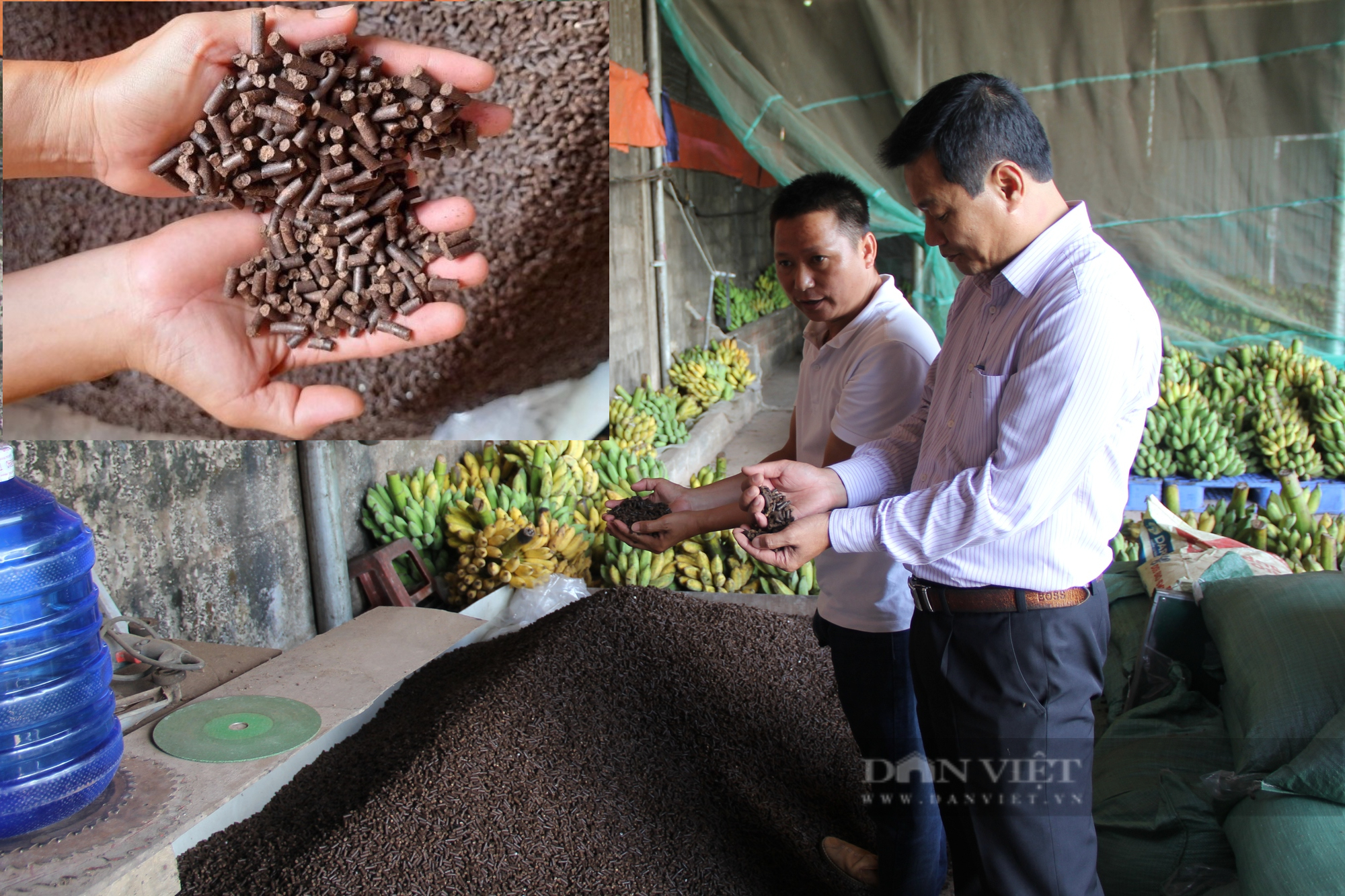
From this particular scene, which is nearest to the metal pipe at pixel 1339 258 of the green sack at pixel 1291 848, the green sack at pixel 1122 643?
the green sack at pixel 1122 643

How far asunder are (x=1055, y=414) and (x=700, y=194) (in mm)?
4499

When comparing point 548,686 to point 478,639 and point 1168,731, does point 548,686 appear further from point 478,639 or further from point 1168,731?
point 1168,731

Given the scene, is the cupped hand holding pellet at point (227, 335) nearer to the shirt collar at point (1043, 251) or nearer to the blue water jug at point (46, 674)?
the blue water jug at point (46, 674)

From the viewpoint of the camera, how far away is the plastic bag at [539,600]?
9.59ft

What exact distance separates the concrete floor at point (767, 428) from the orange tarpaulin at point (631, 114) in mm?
1435

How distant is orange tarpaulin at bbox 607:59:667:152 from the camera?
3.88 metres

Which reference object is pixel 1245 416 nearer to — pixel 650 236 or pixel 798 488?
pixel 650 236

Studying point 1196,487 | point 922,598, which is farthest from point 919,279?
point 922,598

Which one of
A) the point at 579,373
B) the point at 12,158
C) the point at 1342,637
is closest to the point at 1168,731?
the point at 1342,637

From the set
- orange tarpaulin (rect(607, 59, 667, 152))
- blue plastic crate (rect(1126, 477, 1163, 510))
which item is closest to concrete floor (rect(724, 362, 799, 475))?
orange tarpaulin (rect(607, 59, 667, 152))

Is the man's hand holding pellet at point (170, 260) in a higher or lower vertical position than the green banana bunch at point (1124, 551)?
higher

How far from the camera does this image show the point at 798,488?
1.46m

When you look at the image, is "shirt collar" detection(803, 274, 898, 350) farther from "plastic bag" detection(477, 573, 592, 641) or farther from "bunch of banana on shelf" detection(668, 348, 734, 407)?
"bunch of banana on shelf" detection(668, 348, 734, 407)

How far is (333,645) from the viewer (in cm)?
229
